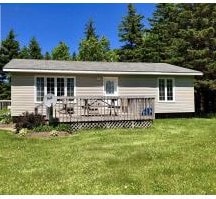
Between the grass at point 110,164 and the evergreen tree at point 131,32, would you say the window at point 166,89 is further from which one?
the evergreen tree at point 131,32

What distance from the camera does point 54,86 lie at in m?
22.5

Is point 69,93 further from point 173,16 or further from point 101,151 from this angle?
point 173,16

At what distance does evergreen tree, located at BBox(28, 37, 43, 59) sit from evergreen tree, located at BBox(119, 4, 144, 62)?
13280 millimetres

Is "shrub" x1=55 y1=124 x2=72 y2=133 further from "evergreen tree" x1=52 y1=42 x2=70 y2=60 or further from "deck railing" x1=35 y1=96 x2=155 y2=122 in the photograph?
"evergreen tree" x1=52 y1=42 x2=70 y2=60

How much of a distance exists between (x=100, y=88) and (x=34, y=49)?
1257 inches

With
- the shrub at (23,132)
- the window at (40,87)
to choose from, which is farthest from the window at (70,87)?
the shrub at (23,132)

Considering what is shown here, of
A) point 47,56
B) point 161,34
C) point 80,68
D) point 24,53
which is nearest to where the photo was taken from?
point 80,68

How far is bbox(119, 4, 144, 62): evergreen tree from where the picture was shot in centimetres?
4462

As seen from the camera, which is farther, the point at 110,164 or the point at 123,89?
the point at 123,89

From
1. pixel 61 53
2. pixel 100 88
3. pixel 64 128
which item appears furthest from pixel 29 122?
pixel 61 53

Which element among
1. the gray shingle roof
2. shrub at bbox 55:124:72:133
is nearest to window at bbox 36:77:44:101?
the gray shingle roof

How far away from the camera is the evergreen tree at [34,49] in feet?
175

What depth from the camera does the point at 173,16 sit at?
3959 centimetres

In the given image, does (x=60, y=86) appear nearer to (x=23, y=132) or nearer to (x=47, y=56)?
(x=23, y=132)
